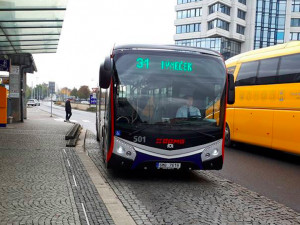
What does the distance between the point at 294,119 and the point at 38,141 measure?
31.8 feet

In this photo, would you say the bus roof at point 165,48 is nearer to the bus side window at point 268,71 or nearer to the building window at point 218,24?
the bus side window at point 268,71

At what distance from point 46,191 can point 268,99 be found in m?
Answer: 8.22

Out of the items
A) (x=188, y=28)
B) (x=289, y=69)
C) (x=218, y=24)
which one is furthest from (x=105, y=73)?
(x=188, y=28)

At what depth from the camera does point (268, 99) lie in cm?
1191

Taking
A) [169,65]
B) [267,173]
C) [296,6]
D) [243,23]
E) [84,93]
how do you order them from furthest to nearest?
[84,93], [296,6], [243,23], [267,173], [169,65]

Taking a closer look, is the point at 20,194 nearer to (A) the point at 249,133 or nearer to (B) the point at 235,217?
(B) the point at 235,217

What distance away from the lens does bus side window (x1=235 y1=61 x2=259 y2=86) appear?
13.0 meters

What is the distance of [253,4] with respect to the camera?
69188 millimetres

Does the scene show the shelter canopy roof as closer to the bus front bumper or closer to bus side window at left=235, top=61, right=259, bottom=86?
the bus front bumper

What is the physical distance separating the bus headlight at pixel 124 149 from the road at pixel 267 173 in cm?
263

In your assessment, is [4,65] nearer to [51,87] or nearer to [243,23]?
[51,87]

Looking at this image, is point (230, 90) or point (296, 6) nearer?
point (230, 90)

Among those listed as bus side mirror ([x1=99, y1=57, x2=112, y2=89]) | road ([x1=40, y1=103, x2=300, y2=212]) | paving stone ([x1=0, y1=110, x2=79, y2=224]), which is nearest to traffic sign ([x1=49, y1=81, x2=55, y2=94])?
paving stone ([x1=0, y1=110, x2=79, y2=224])

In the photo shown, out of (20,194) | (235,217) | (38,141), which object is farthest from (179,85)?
(38,141)
